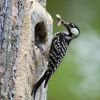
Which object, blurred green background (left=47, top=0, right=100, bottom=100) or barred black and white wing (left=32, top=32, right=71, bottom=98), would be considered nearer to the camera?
barred black and white wing (left=32, top=32, right=71, bottom=98)

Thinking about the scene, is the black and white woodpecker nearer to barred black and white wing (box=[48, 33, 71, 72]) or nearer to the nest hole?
barred black and white wing (box=[48, 33, 71, 72])

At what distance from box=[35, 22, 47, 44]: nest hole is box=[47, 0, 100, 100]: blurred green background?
3686mm

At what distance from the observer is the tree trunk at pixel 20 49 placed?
25.1 ft

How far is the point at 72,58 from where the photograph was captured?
13.4 metres

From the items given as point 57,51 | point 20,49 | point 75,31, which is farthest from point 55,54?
point 20,49

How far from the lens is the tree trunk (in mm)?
7660

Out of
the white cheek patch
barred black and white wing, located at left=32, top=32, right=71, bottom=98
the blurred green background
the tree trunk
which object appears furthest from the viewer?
the blurred green background

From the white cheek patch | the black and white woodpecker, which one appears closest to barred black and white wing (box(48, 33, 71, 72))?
the black and white woodpecker

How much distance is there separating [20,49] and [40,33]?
2.80 feet

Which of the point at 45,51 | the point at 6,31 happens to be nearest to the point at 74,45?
the point at 45,51

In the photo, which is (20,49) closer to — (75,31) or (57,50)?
(57,50)

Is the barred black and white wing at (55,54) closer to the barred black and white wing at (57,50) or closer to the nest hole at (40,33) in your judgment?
the barred black and white wing at (57,50)

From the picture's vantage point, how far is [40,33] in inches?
346

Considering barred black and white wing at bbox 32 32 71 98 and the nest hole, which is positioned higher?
the nest hole
